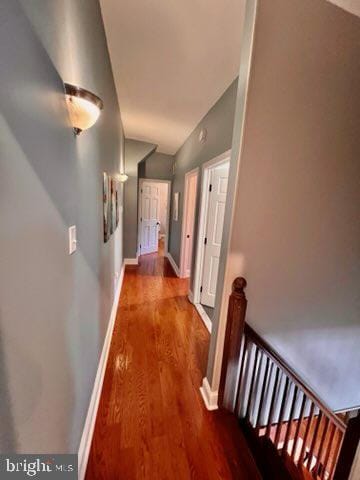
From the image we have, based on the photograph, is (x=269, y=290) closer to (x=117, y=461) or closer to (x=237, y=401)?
(x=237, y=401)

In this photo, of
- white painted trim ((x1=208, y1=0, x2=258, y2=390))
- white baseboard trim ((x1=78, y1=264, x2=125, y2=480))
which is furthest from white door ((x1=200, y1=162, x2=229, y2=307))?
white baseboard trim ((x1=78, y1=264, x2=125, y2=480))

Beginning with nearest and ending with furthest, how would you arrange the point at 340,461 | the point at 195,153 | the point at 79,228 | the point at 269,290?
the point at 340,461, the point at 79,228, the point at 269,290, the point at 195,153

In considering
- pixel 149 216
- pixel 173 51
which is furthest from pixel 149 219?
pixel 173 51

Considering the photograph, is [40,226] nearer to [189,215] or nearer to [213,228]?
[213,228]

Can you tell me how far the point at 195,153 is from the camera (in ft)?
10.7

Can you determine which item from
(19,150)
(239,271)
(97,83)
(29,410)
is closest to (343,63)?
(239,271)

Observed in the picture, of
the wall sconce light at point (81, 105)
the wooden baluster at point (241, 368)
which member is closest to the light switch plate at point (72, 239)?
the wall sconce light at point (81, 105)

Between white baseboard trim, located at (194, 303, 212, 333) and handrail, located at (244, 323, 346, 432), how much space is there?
4.17 feet

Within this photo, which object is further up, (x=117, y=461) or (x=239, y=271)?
(x=239, y=271)

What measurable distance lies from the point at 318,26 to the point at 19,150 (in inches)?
67.8

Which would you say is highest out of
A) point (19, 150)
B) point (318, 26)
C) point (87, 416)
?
point (318, 26)

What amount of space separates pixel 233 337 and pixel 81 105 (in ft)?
5.06

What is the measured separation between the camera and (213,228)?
2855 mm

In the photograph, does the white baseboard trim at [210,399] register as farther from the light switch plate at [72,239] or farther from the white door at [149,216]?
the white door at [149,216]
